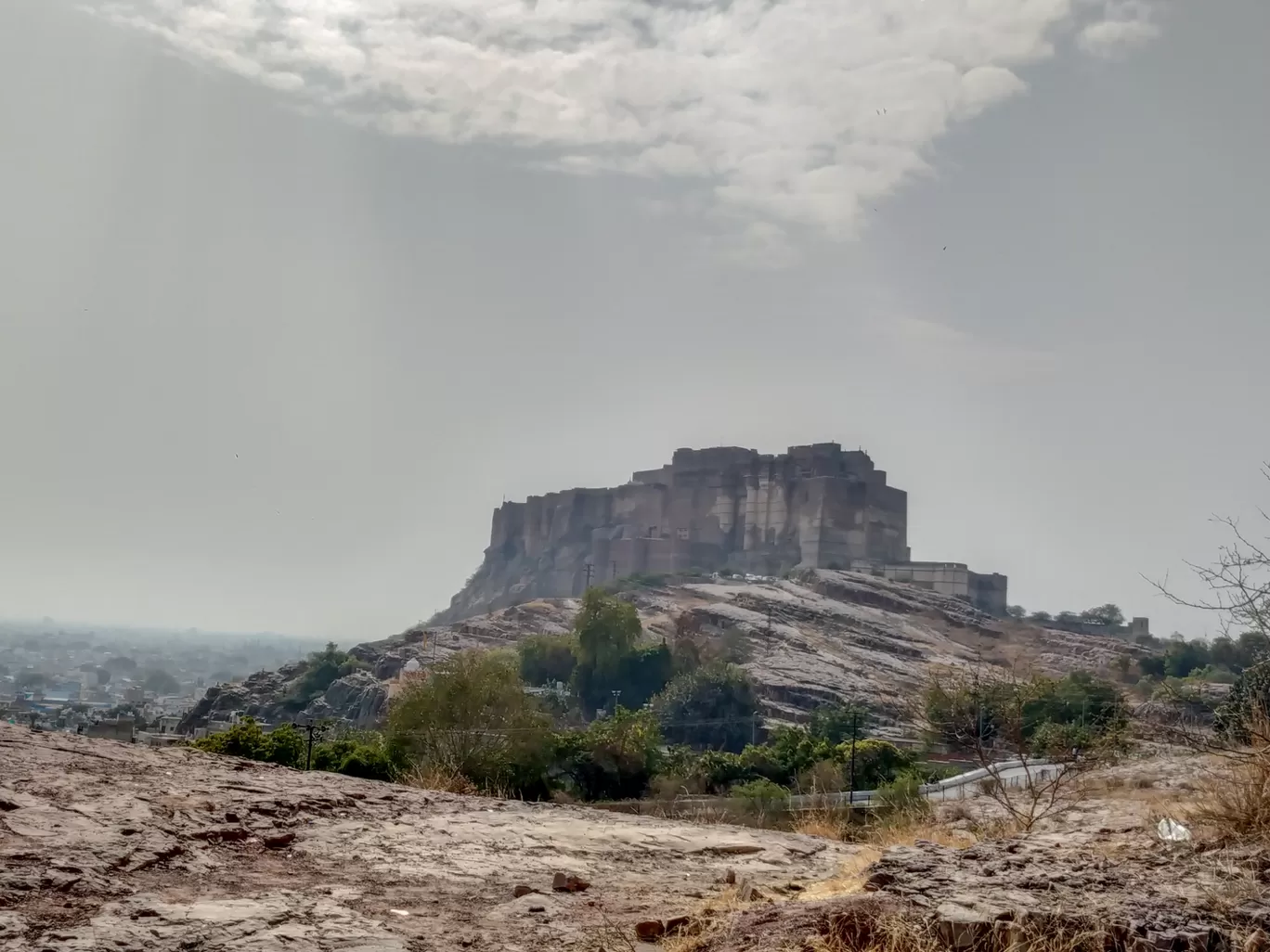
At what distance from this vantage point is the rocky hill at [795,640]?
4747 centimetres

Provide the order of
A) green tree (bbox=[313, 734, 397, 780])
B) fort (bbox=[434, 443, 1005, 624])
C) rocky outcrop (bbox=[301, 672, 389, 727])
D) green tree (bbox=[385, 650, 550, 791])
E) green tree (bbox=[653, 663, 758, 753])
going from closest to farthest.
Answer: green tree (bbox=[313, 734, 397, 780]), green tree (bbox=[385, 650, 550, 791]), green tree (bbox=[653, 663, 758, 753]), rocky outcrop (bbox=[301, 672, 389, 727]), fort (bbox=[434, 443, 1005, 624])

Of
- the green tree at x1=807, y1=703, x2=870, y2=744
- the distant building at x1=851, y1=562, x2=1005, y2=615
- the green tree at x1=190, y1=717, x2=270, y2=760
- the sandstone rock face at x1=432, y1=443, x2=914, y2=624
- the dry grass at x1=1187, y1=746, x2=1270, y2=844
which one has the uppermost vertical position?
the sandstone rock face at x1=432, y1=443, x2=914, y2=624

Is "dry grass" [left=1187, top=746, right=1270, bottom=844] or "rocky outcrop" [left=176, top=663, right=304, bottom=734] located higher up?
"dry grass" [left=1187, top=746, right=1270, bottom=844]

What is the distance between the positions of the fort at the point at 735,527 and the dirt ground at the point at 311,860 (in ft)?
224

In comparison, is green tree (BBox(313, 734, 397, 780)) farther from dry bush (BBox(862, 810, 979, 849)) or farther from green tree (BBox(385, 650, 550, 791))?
dry bush (BBox(862, 810, 979, 849))

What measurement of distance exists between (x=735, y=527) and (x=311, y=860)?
8009 cm

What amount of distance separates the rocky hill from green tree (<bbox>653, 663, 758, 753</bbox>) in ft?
3.84

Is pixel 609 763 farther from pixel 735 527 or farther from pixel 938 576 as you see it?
pixel 735 527

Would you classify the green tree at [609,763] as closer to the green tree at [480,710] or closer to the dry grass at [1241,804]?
the green tree at [480,710]

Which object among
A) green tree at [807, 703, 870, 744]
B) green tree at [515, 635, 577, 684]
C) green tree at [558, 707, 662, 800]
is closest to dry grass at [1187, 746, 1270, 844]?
green tree at [558, 707, 662, 800]

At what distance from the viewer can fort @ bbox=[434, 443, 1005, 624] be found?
2995 inches

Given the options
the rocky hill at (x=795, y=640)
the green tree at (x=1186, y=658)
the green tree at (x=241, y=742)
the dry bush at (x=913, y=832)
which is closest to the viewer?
the dry bush at (x=913, y=832)

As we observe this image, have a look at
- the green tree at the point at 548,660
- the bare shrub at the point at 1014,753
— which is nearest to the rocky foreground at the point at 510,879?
the bare shrub at the point at 1014,753

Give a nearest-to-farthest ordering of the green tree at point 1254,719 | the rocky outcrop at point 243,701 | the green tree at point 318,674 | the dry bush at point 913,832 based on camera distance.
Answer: the green tree at point 1254,719 < the dry bush at point 913,832 < the rocky outcrop at point 243,701 < the green tree at point 318,674
